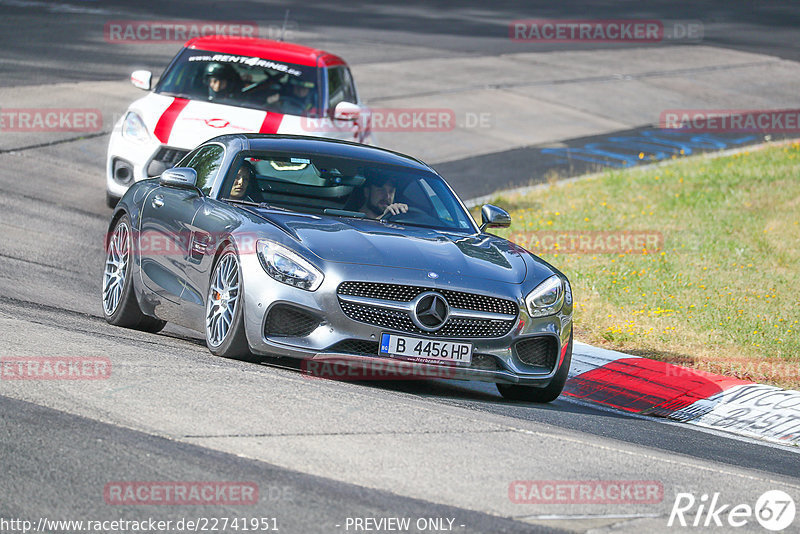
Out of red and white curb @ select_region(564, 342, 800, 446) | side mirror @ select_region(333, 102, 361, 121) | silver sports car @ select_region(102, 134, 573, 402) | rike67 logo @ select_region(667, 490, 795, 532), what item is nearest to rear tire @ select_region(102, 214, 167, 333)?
silver sports car @ select_region(102, 134, 573, 402)

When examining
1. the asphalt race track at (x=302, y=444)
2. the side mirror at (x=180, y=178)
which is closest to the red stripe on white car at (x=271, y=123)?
the asphalt race track at (x=302, y=444)

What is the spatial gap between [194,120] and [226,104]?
70 centimetres

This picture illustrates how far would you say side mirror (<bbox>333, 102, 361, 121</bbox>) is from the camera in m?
14.0

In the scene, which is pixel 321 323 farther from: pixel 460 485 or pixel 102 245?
pixel 102 245

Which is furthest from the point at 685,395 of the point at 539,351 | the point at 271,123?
the point at 271,123

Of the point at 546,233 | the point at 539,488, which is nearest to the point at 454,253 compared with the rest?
the point at 539,488

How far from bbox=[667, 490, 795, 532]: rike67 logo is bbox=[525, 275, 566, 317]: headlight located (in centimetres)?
222

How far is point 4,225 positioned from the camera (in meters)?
12.4

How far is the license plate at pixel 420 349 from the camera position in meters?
7.28

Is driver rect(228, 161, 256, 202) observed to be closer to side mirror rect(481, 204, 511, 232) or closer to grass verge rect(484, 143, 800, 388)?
side mirror rect(481, 204, 511, 232)

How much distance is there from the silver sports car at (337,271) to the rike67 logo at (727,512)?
215 cm

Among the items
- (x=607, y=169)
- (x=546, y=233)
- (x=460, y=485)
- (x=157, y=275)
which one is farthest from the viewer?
(x=607, y=169)

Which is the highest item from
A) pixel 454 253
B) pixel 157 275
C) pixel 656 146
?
pixel 454 253

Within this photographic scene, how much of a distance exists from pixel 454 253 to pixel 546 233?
270 inches
